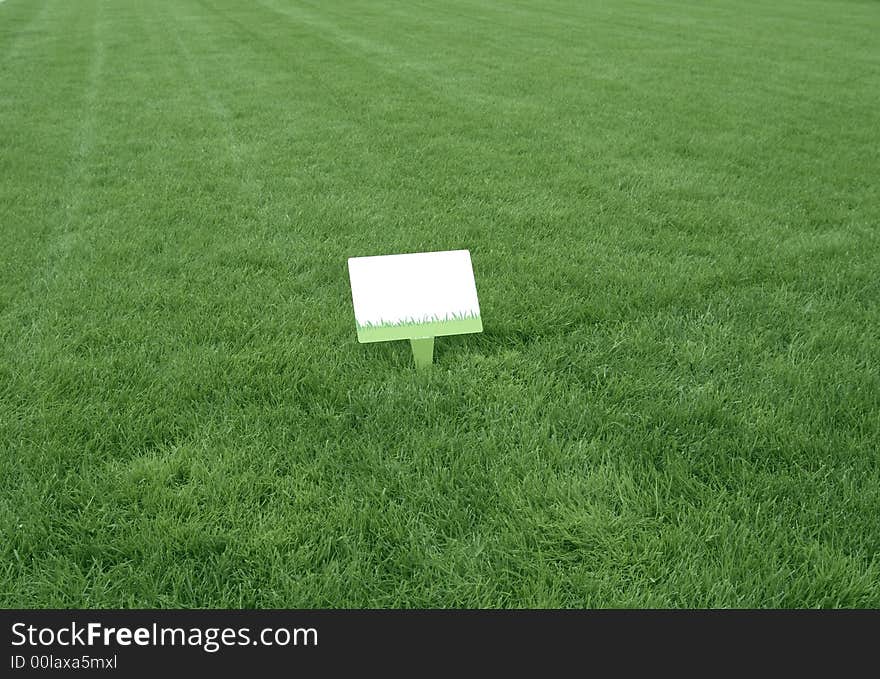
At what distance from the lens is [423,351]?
2.63 meters

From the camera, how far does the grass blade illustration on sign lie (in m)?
2.52

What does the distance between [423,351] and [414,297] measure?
0.21 meters

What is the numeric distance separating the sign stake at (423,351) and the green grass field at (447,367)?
7 cm

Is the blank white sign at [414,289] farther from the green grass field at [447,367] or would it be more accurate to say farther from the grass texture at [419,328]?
the green grass field at [447,367]

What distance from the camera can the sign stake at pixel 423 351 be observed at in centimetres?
261

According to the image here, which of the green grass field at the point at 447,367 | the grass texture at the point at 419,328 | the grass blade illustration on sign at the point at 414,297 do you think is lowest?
the green grass field at the point at 447,367

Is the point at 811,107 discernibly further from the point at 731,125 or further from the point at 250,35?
the point at 250,35

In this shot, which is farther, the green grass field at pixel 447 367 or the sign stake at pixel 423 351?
the sign stake at pixel 423 351

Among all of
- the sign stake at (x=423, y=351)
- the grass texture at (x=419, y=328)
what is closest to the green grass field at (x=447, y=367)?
the sign stake at (x=423, y=351)

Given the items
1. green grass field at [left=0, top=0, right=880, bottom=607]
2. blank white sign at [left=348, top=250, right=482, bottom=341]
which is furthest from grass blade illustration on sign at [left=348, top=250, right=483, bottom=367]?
green grass field at [left=0, top=0, right=880, bottom=607]

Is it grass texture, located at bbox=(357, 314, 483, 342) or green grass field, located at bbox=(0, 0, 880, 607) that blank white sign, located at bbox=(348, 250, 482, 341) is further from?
green grass field, located at bbox=(0, 0, 880, 607)

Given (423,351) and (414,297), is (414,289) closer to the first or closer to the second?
(414,297)

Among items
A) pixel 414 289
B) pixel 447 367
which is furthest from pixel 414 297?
pixel 447 367

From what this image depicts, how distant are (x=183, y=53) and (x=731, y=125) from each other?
25.7 ft
